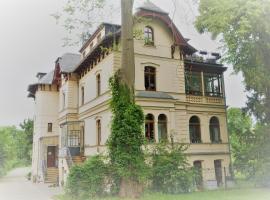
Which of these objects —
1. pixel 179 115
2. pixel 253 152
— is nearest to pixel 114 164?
pixel 179 115

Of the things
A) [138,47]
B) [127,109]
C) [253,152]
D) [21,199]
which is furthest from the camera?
[138,47]

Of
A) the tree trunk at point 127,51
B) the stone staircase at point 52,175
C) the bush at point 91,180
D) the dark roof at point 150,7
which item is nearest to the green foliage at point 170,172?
the bush at point 91,180

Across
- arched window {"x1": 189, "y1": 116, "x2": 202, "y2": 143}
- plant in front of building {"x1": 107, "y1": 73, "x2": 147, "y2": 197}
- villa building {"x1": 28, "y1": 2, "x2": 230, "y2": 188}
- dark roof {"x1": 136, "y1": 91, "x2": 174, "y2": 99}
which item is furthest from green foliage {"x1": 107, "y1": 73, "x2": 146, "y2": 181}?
arched window {"x1": 189, "y1": 116, "x2": 202, "y2": 143}

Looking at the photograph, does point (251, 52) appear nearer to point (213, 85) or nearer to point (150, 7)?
point (213, 85)

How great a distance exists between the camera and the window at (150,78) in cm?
1597

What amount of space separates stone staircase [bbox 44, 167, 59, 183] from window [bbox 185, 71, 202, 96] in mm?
12682

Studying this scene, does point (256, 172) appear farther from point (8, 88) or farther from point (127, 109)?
point (8, 88)

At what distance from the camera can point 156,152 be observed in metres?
12.4

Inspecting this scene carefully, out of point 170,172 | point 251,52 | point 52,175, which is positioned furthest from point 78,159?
point 251,52

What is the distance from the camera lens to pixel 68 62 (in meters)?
23.7

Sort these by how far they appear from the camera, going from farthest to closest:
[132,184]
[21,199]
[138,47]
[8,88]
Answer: [138,47] → [21,199] → [8,88] → [132,184]

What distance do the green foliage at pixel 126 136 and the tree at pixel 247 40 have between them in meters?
6.15

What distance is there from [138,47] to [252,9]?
6.11 meters

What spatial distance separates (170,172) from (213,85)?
9.05 metres
